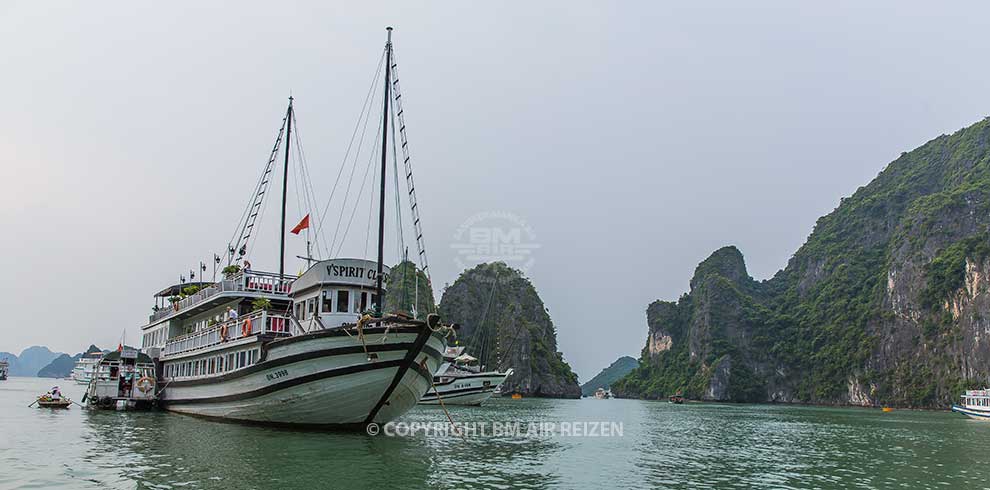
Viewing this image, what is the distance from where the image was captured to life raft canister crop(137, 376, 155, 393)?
36.5 meters

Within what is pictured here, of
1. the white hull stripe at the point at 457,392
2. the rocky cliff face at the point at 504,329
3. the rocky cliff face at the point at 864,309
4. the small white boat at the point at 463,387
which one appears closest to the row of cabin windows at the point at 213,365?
the white hull stripe at the point at 457,392

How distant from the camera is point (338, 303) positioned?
25438 millimetres

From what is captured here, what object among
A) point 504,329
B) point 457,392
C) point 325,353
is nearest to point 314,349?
point 325,353

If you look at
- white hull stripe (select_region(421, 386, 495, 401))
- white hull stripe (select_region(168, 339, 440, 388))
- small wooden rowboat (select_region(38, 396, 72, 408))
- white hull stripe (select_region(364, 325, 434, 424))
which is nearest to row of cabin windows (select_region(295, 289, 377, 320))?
white hull stripe (select_region(168, 339, 440, 388))

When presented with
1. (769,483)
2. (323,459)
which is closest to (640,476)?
(769,483)

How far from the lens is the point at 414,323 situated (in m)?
22.4

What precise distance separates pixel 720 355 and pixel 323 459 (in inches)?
6018

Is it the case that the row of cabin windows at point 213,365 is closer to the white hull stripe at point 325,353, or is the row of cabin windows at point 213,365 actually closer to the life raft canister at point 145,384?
the white hull stripe at point 325,353

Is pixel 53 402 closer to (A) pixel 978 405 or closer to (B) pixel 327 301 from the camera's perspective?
(B) pixel 327 301

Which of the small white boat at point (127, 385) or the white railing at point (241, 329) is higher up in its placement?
the white railing at point (241, 329)

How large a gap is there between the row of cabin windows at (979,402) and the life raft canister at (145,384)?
67184 mm

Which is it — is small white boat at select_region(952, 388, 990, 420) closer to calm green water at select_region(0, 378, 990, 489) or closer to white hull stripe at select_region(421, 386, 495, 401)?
calm green water at select_region(0, 378, 990, 489)

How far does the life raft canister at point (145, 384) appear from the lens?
36469 mm

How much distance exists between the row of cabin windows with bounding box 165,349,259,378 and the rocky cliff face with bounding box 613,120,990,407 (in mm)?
104975
